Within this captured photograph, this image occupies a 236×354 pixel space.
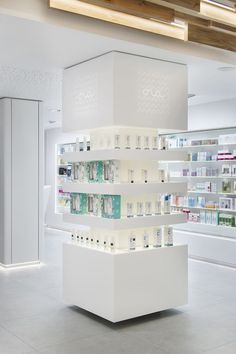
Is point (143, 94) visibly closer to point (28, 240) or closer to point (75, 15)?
point (75, 15)

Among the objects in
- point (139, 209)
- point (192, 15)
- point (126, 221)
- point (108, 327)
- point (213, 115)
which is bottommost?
point (108, 327)

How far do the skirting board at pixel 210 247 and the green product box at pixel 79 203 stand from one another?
11.1 ft

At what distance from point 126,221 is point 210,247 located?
3651 mm

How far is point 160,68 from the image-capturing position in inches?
194

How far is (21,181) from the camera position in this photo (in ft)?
24.0

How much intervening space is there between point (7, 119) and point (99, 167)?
118 inches

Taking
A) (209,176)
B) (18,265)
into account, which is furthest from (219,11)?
(18,265)

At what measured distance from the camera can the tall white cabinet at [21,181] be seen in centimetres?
720

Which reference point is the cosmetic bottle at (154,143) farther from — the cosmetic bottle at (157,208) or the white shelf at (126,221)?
the white shelf at (126,221)

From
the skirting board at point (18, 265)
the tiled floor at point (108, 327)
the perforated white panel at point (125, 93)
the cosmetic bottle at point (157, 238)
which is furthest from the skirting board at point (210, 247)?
the perforated white panel at point (125, 93)

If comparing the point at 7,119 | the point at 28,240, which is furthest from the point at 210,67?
the point at 28,240

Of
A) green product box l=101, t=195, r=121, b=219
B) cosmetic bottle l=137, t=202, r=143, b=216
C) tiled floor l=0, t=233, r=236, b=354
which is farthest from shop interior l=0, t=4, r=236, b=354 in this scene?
cosmetic bottle l=137, t=202, r=143, b=216

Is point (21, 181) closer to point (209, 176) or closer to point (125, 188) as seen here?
point (125, 188)

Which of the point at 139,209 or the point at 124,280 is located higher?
the point at 139,209
